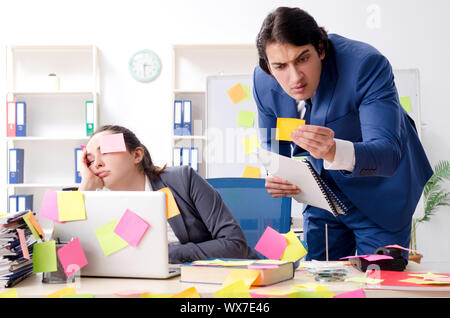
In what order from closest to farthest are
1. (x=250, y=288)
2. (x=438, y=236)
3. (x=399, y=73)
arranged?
1. (x=250, y=288)
2. (x=399, y=73)
3. (x=438, y=236)

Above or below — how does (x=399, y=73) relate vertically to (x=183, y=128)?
above

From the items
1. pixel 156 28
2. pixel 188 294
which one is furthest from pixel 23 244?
pixel 156 28

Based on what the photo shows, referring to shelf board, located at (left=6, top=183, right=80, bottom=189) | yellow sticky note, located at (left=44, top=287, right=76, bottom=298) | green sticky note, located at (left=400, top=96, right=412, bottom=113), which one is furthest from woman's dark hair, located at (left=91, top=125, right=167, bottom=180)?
green sticky note, located at (left=400, top=96, right=412, bottom=113)

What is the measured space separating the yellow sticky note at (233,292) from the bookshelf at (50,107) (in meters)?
3.47

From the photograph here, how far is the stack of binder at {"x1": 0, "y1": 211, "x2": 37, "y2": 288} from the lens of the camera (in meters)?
1.11

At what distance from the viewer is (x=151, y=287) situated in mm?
1045

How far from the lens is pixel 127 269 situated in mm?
1134

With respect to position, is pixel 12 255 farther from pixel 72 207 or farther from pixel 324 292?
pixel 324 292

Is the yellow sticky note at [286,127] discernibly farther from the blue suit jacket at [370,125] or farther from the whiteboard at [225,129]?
the whiteboard at [225,129]

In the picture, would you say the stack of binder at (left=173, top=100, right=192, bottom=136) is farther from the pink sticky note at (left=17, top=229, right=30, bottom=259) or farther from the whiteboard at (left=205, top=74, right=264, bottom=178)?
the pink sticky note at (left=17, top=229, right=30, bottom=259)

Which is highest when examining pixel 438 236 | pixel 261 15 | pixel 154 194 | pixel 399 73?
pixel 261 15

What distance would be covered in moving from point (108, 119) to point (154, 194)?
331cm
